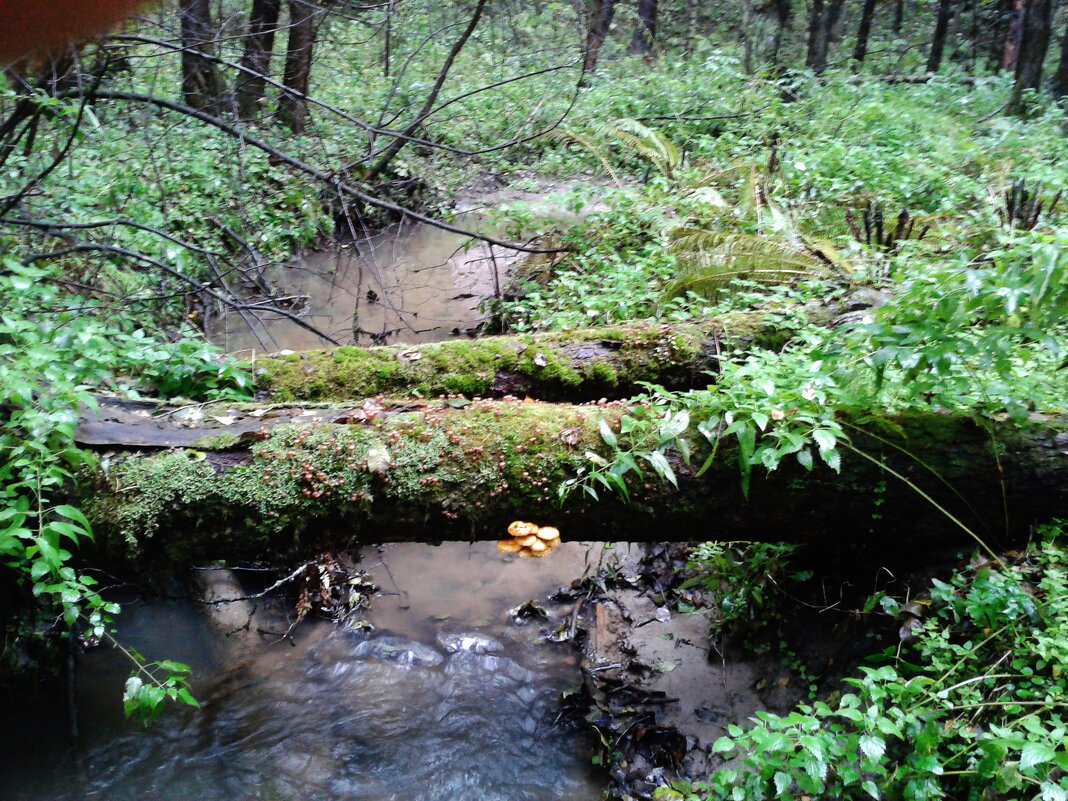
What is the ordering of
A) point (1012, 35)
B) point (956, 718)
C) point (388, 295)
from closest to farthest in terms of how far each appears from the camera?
1. point (956, 718)
2. point (388, 295)
3. point (1012, 35)

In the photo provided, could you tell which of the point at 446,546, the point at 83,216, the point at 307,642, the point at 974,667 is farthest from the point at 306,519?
the point at 83,216

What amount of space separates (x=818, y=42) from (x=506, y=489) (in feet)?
40.6

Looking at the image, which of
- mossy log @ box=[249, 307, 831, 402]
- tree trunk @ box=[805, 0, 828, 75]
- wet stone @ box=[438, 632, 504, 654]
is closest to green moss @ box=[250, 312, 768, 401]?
mossy log @ box=[249, 307, 831, 402]

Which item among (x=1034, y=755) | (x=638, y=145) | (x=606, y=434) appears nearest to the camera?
(x=1034, y=755)

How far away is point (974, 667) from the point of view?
2.78m

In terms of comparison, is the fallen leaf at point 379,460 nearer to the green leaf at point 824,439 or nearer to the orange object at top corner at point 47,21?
the green leaf at point 824,439

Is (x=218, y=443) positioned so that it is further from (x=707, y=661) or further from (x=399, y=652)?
(x=707, y=661)

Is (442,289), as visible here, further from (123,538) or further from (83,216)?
(123,538)

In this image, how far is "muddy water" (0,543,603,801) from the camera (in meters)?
3.63

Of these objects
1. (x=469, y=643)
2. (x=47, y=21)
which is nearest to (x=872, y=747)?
(x=469, y=643)

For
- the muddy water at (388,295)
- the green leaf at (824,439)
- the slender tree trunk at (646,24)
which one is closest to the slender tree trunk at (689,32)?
the slender tree trunk at (646,24)

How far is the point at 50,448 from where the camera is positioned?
301 cm

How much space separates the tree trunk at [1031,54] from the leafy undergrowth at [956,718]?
8773mm

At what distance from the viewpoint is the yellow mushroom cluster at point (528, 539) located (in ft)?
10.1
